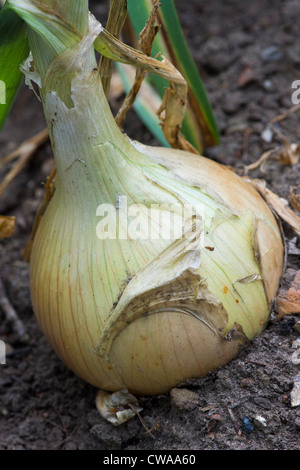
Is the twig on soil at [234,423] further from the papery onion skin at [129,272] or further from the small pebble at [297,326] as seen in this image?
the small pebble at [297,326]

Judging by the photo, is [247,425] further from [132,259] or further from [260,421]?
[132,259]

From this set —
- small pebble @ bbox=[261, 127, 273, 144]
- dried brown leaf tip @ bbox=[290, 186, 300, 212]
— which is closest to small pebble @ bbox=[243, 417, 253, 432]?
dried brown leaf tip @ bbox=[290, 186, 300, 212]

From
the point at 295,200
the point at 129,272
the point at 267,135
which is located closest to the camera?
the point at 129,272

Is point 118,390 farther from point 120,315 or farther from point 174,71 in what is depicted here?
point 174,71

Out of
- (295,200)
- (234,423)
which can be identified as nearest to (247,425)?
(234,423)
